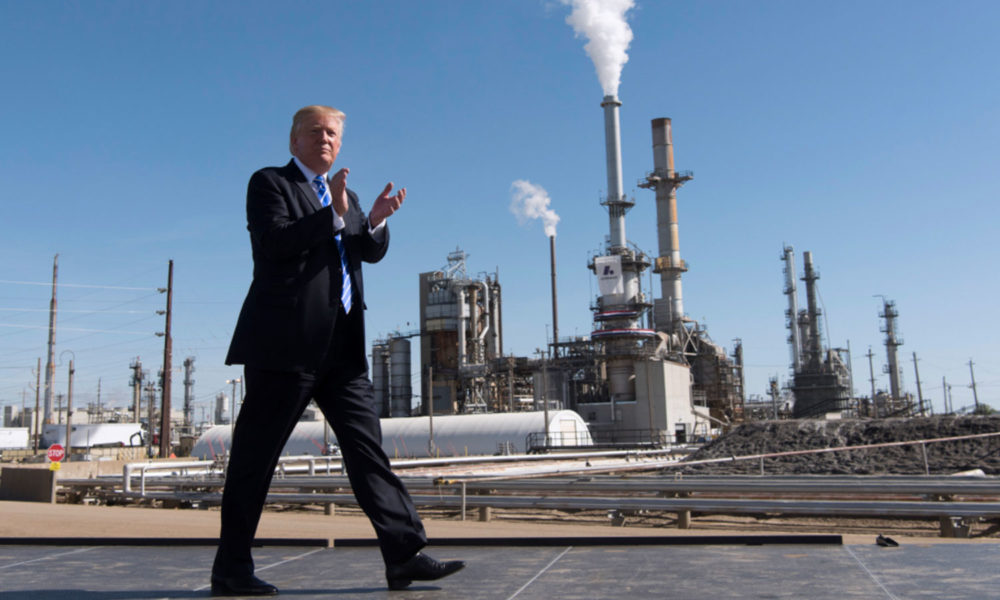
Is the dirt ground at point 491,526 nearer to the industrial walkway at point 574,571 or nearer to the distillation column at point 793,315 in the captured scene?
the industrial walkway at point 574,571

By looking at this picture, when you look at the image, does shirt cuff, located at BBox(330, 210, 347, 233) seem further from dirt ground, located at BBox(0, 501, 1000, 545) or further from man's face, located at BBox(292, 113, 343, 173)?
dirt ground, located at BBox(0, 501, 1000, 545)

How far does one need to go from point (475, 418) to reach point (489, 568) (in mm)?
38191

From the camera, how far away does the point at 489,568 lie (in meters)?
2.90

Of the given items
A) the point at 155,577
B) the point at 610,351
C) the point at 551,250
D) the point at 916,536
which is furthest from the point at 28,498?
the point at 551,250

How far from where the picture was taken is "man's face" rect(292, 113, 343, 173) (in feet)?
10.1

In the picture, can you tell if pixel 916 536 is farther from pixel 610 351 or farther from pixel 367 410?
pixel 610 351

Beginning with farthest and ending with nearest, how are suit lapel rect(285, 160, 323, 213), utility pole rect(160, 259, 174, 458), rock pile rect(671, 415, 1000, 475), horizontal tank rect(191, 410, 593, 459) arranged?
horizontal tank rect(191, 410, 593, 459) < utility pole rect(160, 259, 174, 458) < rock pile rect(671, 415, 1000, 475) < suit lapel rect(285, 160, 323, 213)

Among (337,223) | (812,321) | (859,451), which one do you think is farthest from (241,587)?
(812,321)

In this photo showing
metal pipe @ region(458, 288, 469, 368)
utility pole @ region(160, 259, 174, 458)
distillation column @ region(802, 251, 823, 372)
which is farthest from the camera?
distillation column @ region(802, 251, 823, 372)

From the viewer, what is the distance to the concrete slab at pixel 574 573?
2324 millimetres

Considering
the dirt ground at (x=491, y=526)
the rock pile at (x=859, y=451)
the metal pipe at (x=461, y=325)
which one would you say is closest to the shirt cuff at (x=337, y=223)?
the dirt ground at (x=491, y=526)

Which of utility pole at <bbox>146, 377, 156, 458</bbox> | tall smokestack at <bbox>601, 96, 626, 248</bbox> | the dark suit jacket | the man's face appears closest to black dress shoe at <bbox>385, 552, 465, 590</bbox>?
the dark suit jacket

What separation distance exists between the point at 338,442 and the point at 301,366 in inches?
12.0

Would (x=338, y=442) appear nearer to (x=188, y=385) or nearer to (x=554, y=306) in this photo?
(x=554, y=306)
